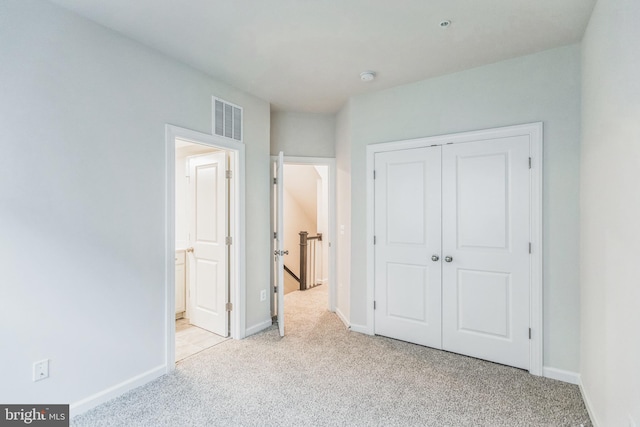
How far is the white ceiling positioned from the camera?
77.7 inches

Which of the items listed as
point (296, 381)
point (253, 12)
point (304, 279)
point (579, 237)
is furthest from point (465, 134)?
point (304, 279)

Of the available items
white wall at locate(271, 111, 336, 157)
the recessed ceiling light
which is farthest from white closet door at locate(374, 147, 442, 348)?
white wall at locate(271, 111, 336, 157)

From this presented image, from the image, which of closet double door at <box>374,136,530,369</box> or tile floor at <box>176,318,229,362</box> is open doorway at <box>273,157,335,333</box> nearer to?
tile floor at <box>176,318,229,362</box>

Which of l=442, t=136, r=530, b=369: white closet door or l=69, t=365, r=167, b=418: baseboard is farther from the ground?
l=442, t=136, r=530, b=369: white closet door

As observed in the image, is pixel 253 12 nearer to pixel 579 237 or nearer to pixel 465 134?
pixel 465 134

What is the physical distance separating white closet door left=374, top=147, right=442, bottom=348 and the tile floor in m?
1.78

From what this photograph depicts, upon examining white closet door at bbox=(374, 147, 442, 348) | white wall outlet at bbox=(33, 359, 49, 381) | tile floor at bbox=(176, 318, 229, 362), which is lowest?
tile floor at bbox=(176, 318, 229, 362)

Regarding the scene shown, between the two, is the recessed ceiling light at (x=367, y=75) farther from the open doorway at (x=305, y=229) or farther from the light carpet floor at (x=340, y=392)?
the light carpet floor at (x=340, y=392)

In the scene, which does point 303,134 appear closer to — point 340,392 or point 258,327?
point 258,327

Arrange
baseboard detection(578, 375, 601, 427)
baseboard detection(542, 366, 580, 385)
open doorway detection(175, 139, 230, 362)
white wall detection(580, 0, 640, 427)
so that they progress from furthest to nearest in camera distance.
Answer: open doorway detection(175, 139, 230, 362) < baseboard detection(542, 366, 580, 385) < baseboard detection(578, 375, 601, 427) < white wall detection(580, 0, 640, 427)

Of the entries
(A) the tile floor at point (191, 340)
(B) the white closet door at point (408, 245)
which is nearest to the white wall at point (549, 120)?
(B) the white closet door at point (408, 245)

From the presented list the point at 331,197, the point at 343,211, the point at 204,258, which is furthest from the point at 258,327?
the point at 331,197

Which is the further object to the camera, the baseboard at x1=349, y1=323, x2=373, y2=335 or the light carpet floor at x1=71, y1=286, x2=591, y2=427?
the baseboard at x1=349, y1=323, x2=373, y2=335

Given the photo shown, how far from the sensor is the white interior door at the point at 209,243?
3.38m
